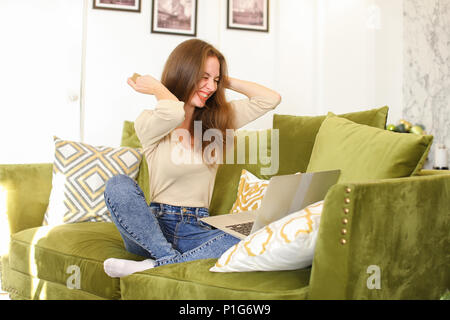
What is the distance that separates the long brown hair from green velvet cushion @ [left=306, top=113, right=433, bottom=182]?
49 centimetres

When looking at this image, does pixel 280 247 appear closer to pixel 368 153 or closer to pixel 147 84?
pixel 368 153

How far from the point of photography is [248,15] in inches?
122

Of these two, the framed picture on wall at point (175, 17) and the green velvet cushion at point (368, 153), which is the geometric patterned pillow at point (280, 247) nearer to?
the green velvet cushion at point (368, 153)

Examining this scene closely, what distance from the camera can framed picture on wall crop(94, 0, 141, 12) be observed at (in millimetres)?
2910

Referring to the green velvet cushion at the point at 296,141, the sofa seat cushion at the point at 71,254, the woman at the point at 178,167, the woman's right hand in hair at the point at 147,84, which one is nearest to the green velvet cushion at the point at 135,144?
the sofa seat cushion at the point at 71,254

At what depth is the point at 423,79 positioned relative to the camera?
2.99m

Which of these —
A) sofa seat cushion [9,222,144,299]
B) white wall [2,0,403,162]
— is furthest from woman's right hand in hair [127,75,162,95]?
white wall [2,0,403,162]

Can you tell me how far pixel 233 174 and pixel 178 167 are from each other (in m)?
0.44

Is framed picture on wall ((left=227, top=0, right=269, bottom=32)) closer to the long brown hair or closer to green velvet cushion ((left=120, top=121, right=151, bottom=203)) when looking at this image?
green velvet cushion ((left=120, top=121, right=151, bottom=203))

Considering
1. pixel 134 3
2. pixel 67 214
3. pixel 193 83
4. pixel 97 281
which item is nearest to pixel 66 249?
pixel 97 281

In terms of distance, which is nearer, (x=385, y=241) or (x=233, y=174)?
(x=385, y=241)

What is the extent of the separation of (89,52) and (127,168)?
4.11ft

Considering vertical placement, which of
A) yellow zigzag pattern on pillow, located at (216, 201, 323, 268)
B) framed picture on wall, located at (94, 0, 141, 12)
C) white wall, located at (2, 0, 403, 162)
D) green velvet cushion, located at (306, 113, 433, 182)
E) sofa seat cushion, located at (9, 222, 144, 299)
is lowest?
sofa seat cushion, located at (9, 222, 144, 299)

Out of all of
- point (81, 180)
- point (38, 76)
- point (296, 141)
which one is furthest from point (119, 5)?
point (296, 141)
